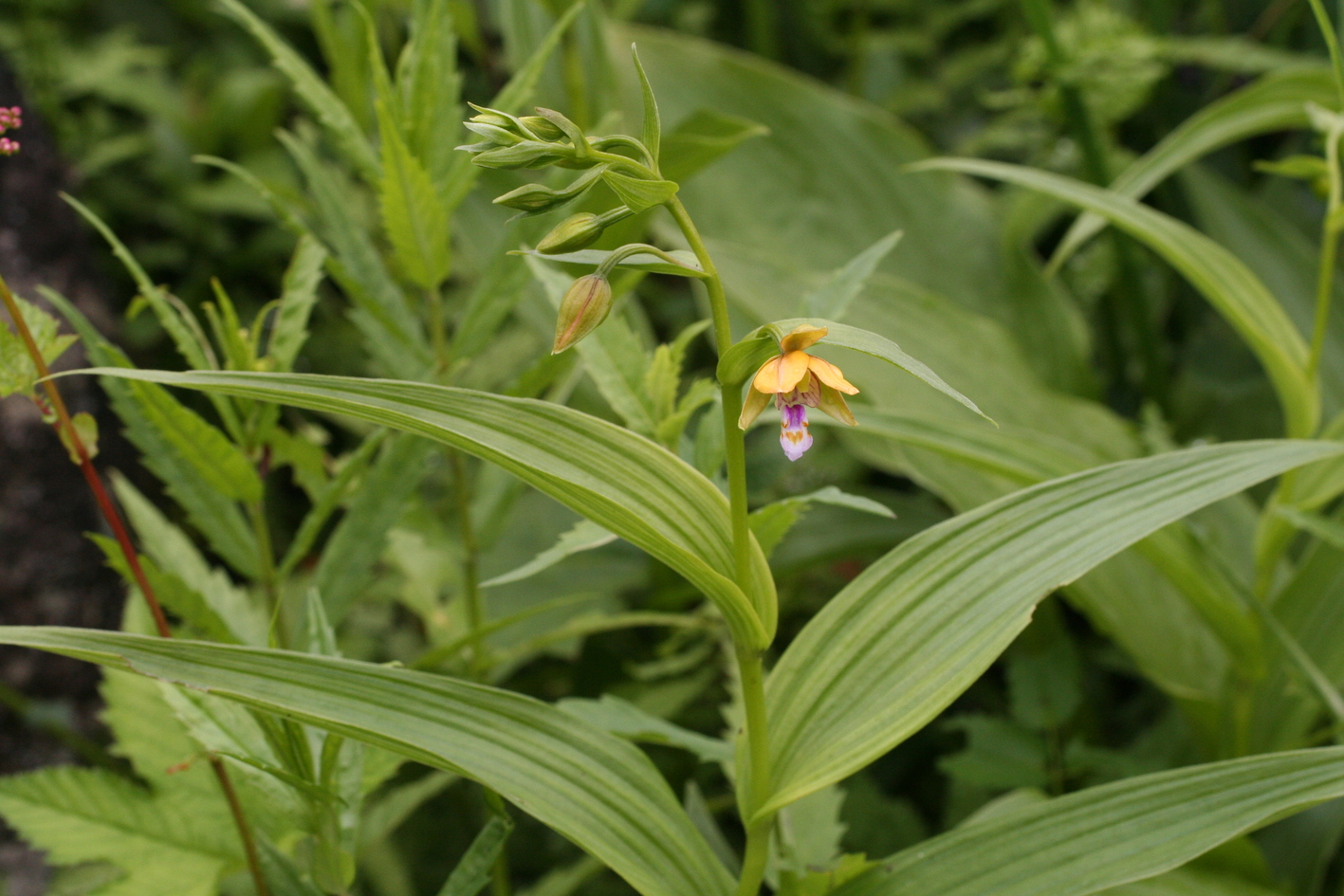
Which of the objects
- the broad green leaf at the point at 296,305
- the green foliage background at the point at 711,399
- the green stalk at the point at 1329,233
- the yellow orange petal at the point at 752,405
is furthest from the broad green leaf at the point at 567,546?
the green stalk at the point at 1329,233

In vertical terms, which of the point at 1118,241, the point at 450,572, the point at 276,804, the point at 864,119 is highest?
the point at 864,119

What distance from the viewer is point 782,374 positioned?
458 millimetres

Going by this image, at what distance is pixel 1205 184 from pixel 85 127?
192cm

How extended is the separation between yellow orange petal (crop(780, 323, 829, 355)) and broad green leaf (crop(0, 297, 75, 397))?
1.37ft

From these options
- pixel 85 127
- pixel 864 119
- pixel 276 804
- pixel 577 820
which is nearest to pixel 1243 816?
pixel 577 820

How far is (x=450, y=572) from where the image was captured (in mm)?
989

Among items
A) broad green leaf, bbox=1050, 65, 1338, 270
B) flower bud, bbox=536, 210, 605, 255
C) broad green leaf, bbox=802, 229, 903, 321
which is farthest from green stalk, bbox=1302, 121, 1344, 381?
flower bud, bbox=536, 210, 605, 255

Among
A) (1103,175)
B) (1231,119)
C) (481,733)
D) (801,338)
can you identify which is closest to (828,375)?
(801,338)

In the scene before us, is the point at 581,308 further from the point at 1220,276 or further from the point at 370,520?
the point at 1220,276

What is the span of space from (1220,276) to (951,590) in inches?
19.7

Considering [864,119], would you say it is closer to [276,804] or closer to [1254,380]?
[1254,380]

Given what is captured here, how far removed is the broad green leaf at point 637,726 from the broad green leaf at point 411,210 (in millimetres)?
341

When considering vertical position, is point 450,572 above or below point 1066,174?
below

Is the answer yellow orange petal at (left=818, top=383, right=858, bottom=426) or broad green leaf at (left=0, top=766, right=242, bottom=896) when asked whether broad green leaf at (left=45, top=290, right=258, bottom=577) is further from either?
yellow orange petal at (left=818, top=383, right=858, bottom=426)
